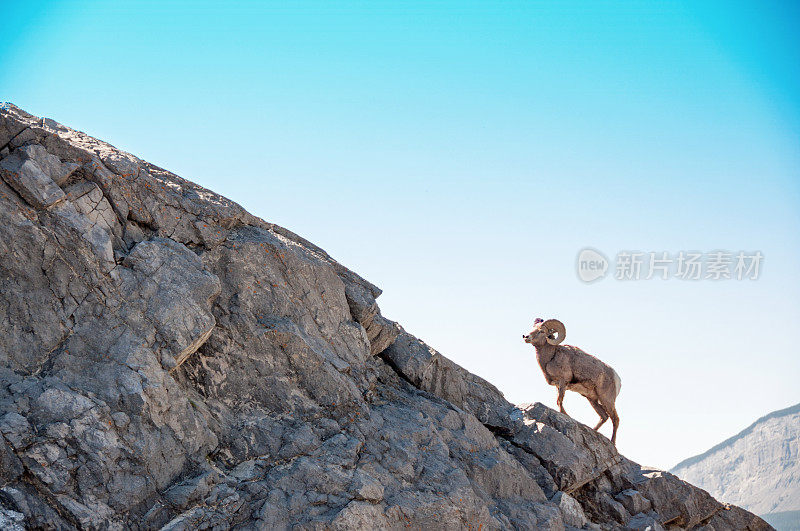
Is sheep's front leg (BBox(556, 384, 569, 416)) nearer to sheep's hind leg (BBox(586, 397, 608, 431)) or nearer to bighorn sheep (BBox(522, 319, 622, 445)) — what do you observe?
bighorn sheep (BBox(522, 319, 622, 445))

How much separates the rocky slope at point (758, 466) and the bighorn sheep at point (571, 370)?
56.9 metres

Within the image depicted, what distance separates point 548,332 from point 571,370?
1.14m

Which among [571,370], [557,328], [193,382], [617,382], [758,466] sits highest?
[758,466]

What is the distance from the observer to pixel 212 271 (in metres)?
10.8

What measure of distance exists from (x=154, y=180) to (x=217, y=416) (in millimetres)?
4098

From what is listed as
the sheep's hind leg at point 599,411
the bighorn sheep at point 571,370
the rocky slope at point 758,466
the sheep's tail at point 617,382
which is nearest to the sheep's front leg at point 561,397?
the bighorn sheep at point 571,370

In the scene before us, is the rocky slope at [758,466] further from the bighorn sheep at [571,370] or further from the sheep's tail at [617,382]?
the bighorn sheep at [571,370]

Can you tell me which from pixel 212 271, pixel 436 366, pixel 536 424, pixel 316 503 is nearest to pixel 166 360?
pixel 212 271

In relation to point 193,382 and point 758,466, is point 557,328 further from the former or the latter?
point 758,466

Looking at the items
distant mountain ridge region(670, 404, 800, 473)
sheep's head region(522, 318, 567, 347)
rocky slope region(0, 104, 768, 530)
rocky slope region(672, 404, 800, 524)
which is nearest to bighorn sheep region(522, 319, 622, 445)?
sheep's head region(522, 318, 567, 347)

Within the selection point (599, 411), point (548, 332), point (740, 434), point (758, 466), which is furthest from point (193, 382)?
point (740, 434)

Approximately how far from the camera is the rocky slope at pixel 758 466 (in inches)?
2522

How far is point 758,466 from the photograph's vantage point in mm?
69688

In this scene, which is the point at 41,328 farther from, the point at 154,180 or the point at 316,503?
the point at 316,503
